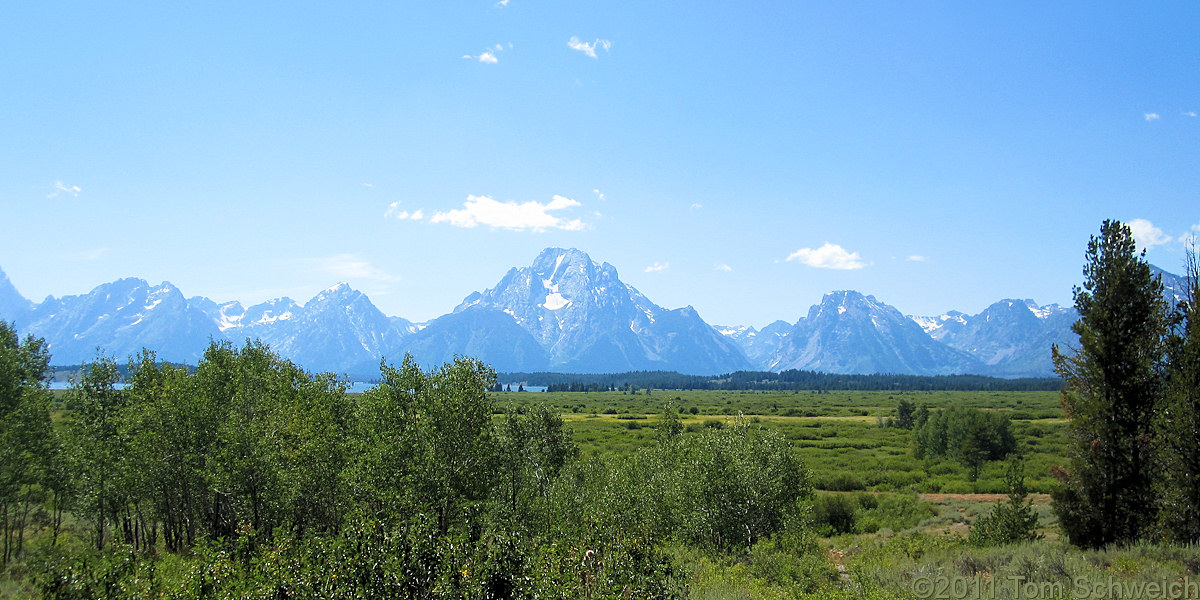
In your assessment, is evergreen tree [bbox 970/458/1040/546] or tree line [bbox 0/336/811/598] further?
evergreen tree [bbox 970/458/1040/546]

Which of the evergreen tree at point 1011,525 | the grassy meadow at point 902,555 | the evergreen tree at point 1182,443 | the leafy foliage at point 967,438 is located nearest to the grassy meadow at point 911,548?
the grassy meadow at point 902,555

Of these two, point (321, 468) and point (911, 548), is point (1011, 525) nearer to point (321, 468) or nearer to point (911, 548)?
point (911, 548)

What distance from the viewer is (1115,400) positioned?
93.8 ft

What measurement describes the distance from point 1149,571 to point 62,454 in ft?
180

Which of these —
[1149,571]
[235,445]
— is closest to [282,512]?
[235,445]

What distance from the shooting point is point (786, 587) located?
67.9ft

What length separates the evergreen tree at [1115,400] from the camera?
27828 mm

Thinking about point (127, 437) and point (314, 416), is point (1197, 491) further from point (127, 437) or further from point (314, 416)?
point (127, 437)

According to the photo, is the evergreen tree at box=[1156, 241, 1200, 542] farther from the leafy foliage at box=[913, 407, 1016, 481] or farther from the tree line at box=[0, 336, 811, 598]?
the leafy foliage at box=[913, 407, 1016, 481]

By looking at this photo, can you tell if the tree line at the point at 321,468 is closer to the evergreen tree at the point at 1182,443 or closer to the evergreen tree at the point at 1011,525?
the evergreen tree at the point at 1011,525

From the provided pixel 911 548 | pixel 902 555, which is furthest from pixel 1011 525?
pixel 902 555

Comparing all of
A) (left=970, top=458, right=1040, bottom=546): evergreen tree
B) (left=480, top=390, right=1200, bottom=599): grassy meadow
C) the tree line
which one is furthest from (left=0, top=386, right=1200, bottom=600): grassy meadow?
the tree line

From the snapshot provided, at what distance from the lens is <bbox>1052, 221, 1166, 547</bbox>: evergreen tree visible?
27828mm

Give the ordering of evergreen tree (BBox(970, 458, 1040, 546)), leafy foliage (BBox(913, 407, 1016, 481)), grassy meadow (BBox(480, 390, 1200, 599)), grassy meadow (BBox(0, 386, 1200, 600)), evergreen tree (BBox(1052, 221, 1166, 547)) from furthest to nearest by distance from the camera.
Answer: leafy foliage (BBox(913, 407, 1016, 481)), evergreen tree (BBox(970, 458, 1040, 546)), evergreen tree (BBox(1052, 221, 1166, 547)), grassy meadow (BBox(480, 390, 1200, 599)), grassy meadow (BBox(0, 386, 1200, 600))
